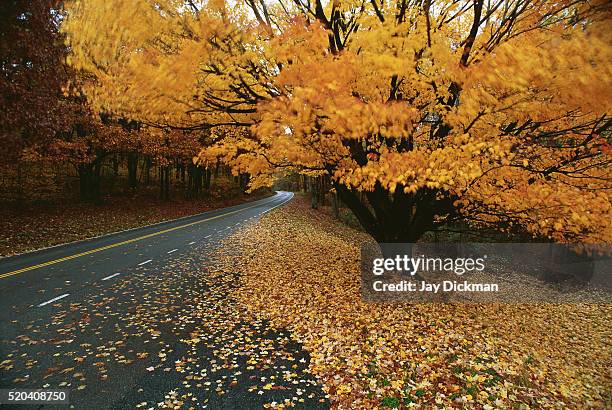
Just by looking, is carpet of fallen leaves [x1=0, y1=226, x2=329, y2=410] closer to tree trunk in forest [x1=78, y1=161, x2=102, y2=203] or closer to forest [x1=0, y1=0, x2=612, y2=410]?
forest [x1=0, y1=0, x2=612, y2=410]

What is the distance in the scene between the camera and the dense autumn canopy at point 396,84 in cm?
440

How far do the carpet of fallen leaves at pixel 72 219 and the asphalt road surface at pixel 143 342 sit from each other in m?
5.17

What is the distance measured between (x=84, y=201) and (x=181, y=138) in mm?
8320

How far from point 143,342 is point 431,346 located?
5226 millimetres

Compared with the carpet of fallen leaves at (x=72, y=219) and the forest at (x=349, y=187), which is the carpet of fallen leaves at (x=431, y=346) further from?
the carpet of fallen leaves at (x=72, y=219)

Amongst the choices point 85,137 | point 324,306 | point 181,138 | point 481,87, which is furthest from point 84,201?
point 481,87

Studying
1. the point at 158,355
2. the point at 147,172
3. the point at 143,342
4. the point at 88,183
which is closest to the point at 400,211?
the point at 158,355

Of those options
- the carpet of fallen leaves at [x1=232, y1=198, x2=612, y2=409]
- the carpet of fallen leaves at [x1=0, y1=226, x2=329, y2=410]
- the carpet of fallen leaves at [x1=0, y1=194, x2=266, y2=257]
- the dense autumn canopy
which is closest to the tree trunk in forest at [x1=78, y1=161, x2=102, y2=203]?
the carpet of fallen leaves at [x1=0, y1=194, x2=266, y2=257]

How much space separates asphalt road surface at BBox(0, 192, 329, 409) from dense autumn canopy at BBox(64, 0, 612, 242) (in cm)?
356

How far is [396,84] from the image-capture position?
5996mm

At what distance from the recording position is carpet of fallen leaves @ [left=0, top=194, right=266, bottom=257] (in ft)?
50.9

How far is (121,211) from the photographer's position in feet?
78.8

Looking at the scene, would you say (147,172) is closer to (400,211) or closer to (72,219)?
(72,219)

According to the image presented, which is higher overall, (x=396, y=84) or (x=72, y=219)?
(x=396, y=84)
